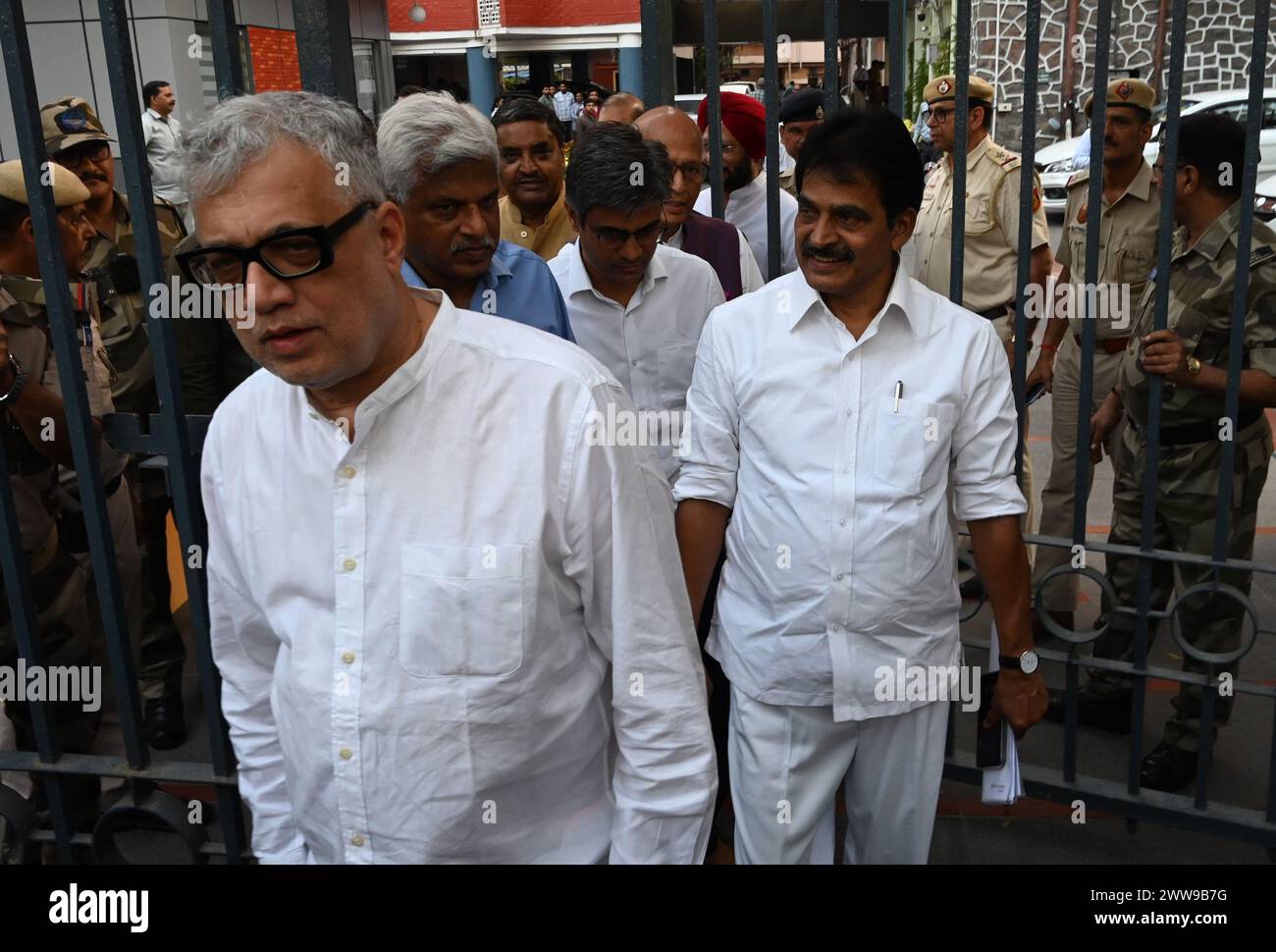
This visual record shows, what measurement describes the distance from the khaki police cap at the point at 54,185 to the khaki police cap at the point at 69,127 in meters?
1.04

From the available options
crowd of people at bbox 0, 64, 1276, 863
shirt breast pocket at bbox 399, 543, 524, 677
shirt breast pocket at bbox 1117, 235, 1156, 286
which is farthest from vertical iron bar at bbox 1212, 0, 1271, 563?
shirt breast pocket at bbox 1117, 235, 1156, 286

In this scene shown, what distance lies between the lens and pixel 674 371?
3.09m

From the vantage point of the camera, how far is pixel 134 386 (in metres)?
4.32

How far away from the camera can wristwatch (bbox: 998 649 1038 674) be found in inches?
98.7

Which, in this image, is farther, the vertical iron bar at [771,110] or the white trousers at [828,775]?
the white trousers at [828,775]

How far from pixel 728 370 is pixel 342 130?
3.63 feet

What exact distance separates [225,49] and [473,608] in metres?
1.17

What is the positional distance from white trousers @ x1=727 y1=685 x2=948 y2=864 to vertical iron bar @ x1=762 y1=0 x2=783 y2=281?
1019 mm

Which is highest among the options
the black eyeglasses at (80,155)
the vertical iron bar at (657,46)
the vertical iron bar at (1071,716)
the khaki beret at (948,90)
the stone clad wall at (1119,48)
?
the stone clad wall at (1119,48)

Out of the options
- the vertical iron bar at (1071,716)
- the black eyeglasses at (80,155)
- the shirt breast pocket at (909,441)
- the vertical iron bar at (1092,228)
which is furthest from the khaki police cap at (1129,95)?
the black eyeglasses at (80,155)

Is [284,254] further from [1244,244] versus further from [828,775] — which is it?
[1244,244]

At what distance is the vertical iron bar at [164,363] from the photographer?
2025 millimetres

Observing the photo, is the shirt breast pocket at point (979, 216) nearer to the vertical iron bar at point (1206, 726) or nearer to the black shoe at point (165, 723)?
the vertical iron bar at point (1206, 726)

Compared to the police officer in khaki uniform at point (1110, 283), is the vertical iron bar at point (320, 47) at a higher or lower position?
higher
